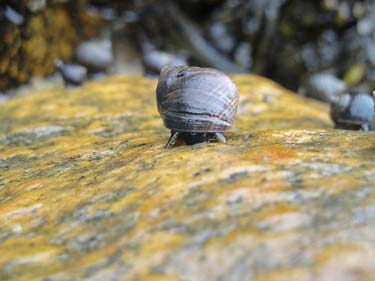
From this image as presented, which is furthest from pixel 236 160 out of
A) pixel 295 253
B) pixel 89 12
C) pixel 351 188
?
pixel 89 12

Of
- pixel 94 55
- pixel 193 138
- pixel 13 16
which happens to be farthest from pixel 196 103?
pixel 94 55

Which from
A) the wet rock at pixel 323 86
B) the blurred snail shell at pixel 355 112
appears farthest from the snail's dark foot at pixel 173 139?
the wet rock at pixel 323 86

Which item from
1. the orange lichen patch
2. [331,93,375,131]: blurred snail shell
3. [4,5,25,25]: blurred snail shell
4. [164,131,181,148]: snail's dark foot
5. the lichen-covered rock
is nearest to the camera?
the orange lichen patch

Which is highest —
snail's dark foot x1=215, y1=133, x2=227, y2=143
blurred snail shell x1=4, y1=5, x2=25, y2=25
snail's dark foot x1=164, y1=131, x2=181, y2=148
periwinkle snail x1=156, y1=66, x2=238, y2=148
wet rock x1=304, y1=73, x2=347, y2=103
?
blurred snail shell x1=4, y1=5, x2=25, y2=25

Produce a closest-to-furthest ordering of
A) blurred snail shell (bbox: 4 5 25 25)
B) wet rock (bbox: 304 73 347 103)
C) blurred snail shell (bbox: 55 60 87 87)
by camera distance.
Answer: blurred snail shell (bbox: 4 5 25 25) → blurred snail shell (bbox: 55 60 87 87) → wet rock (bbox: 304 73 347 103)

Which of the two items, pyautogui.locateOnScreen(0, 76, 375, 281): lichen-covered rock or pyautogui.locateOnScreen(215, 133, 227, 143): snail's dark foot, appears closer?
pyautogui.locateOnScreen(0, 76, 375, 281): lichen-covered rock

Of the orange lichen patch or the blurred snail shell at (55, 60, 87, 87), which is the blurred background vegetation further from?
the orange lichen patch

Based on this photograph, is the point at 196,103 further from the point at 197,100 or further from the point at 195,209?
the point at 195,209

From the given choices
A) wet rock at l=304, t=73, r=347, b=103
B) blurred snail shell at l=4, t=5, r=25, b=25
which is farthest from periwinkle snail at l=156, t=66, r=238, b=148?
wet rock at l=304, t=73, r=347, b=103
